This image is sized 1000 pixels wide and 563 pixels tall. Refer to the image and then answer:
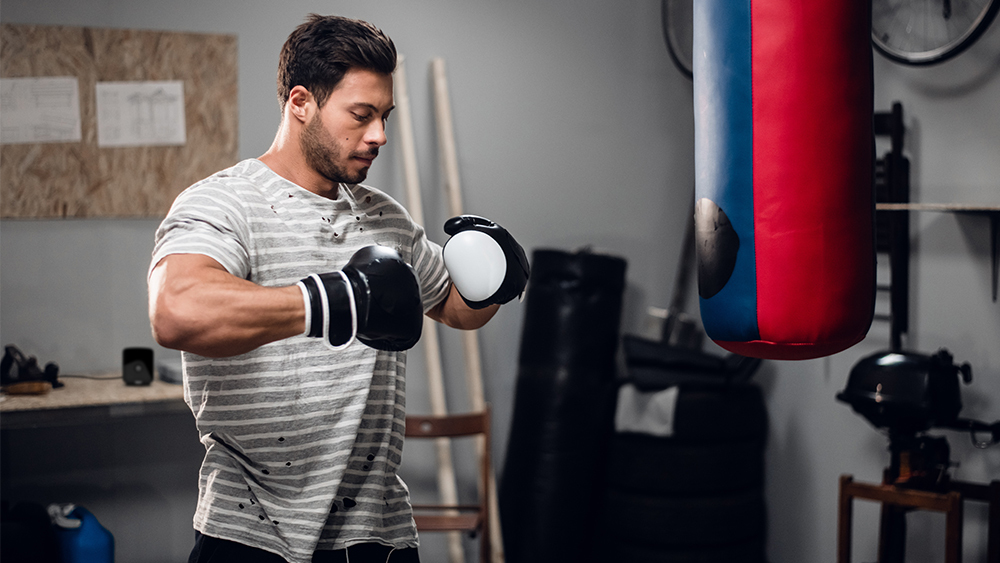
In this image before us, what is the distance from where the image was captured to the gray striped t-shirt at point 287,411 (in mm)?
1277

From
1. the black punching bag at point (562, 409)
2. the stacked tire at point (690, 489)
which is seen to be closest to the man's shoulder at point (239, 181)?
the black punching bag at point (562, 409)

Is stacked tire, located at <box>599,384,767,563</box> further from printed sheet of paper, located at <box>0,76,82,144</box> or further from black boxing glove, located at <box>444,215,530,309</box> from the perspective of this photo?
printed sheet of paper, located at <box>0,76,82,144</box>

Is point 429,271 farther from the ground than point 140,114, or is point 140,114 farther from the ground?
point 140,114

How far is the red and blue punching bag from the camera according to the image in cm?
126

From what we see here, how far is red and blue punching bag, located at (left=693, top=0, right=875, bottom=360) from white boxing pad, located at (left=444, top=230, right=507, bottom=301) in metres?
0.37

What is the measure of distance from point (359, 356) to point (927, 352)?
7.22ft

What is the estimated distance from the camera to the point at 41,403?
7.82 feet

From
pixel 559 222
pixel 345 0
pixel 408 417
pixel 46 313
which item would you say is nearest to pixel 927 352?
pixel 559 222

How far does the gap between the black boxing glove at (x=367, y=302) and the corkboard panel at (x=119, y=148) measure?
7.05 ft

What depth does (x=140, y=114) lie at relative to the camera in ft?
9.59

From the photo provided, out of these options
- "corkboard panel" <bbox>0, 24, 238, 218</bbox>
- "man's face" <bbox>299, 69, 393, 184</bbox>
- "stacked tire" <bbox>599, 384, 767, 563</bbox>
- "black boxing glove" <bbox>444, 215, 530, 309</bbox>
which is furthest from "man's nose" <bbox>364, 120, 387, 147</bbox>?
"stacked tire" <bbox>599, 384, 767, 563</bbox>

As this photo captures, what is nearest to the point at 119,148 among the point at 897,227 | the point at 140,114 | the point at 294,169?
the point at 140,114

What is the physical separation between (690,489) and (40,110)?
8.99ft

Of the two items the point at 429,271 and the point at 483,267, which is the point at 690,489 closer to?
the point at 429,271
